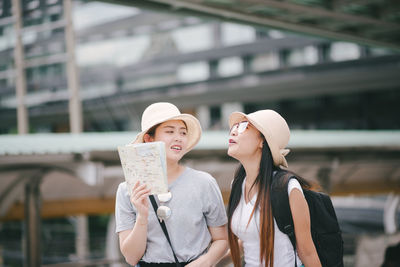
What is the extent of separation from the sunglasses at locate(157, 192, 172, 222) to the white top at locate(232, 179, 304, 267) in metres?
0.43

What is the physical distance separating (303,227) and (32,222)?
21.0 ft

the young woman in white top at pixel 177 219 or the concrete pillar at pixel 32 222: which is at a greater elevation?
the young woman in white top at pixel 177 219

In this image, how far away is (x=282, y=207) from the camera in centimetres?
255

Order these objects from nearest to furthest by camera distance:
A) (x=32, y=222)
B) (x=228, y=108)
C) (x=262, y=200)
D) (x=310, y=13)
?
1. (x=262, y=200)
2. (x=310, y=13)
3. (x=32, y=222)
4. (x=228, y=108)

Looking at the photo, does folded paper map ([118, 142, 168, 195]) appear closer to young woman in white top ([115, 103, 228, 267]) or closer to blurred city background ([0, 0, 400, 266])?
young woman in white top ([115, 103, 228, 267])

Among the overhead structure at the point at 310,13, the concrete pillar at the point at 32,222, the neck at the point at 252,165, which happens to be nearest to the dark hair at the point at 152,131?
the neck at the point at 252,165

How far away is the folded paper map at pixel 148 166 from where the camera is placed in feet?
7.83

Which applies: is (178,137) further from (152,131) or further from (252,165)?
(252,165)

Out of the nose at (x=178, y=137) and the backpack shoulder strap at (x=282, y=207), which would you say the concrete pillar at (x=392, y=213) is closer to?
the backpack shoulder strap at (x=282, y=207)

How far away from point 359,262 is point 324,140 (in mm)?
4319

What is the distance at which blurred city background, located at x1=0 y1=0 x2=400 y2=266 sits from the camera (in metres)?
7.21

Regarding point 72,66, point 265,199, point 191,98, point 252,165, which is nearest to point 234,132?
point 252,165

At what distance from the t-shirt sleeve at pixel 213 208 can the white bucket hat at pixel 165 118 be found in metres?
0.32

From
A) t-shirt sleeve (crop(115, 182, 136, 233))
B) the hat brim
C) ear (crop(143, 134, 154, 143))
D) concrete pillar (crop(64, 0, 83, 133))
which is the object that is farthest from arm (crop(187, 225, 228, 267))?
concrete pillar (crop(64, 0, 83, 133))
